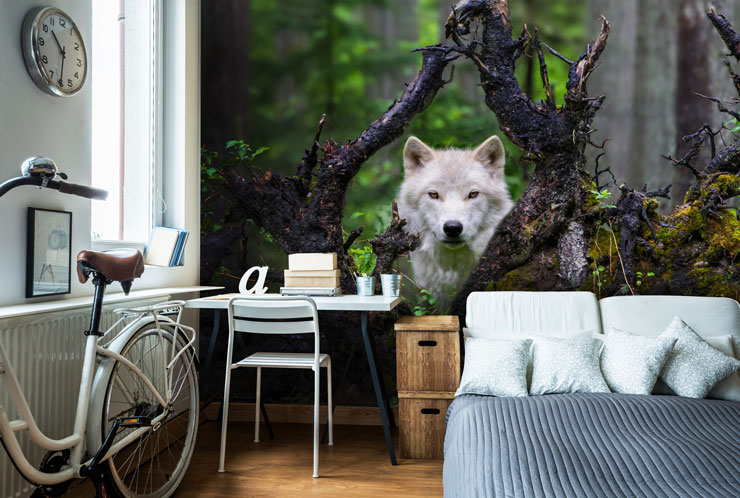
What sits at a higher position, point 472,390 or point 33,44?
point 33,44

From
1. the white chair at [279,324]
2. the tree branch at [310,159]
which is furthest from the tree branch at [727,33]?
the white chair at [279,324]

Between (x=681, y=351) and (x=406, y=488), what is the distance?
1.37 meters

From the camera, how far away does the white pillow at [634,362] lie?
7.99ft

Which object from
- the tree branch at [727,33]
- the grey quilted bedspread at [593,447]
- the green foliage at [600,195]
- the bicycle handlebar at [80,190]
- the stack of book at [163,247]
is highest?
the tree branch at [727,33]

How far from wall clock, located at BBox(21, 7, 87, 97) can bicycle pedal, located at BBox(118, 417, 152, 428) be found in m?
1.26

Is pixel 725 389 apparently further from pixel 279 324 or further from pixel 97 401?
pixel 97 401

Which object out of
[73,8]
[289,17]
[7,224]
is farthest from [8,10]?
[289,17]

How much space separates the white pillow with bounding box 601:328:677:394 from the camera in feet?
7.99

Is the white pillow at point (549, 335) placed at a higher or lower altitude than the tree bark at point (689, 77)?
lower

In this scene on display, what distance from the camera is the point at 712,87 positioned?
10.2 ft

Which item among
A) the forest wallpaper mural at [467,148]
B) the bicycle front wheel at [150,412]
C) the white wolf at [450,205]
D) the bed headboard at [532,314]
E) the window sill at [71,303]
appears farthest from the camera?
the white wolf at [450,205]

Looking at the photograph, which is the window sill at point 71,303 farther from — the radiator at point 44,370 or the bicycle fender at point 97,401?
the bicycle fender at point 97,401

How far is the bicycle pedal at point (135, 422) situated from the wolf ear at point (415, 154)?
1977 mm

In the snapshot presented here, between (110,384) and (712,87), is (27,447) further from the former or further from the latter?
(712,87)
